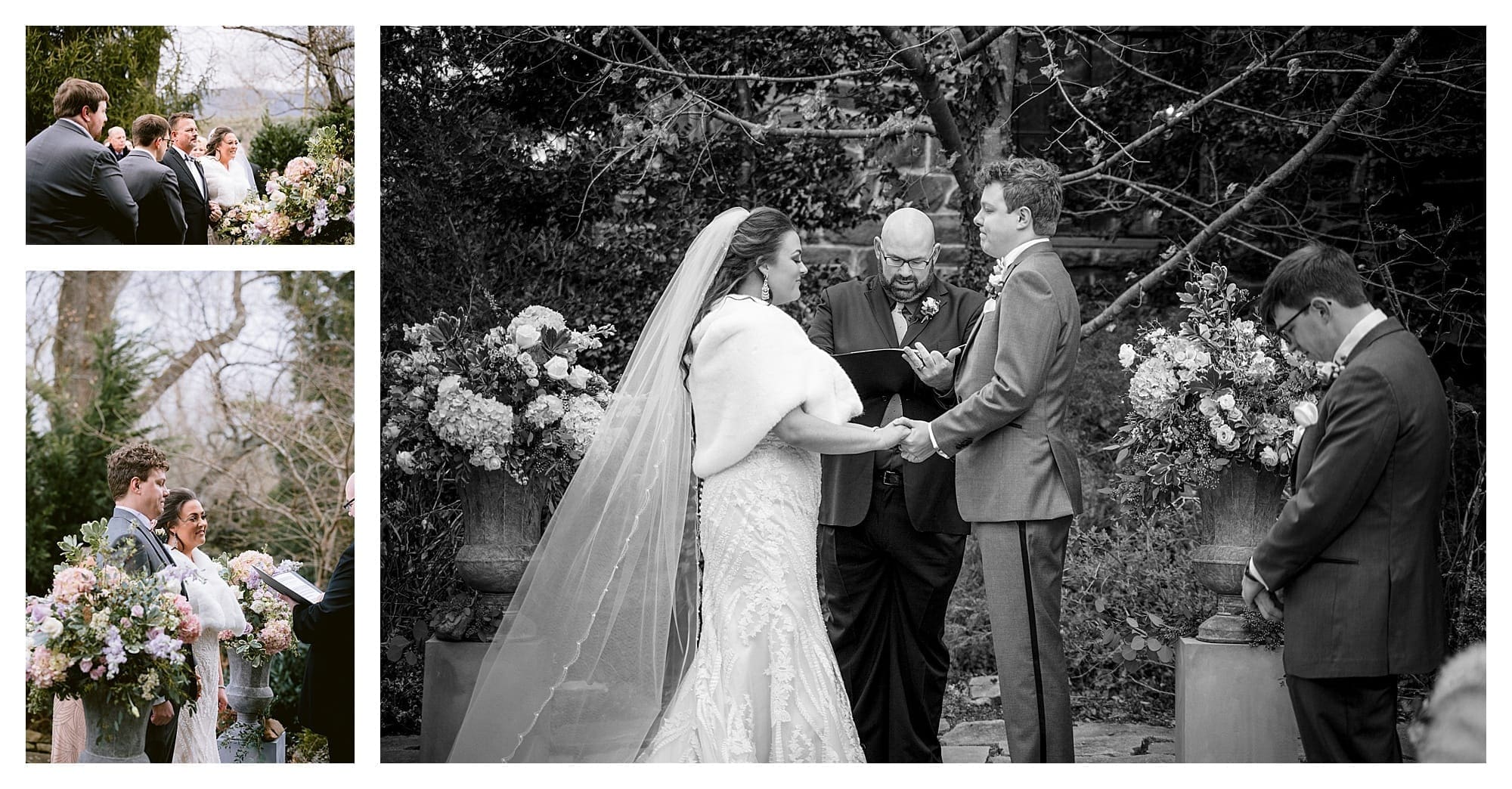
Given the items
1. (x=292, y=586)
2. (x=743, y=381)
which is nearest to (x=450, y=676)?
(x=292, y=586)

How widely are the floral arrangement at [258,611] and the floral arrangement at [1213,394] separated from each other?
105 inches

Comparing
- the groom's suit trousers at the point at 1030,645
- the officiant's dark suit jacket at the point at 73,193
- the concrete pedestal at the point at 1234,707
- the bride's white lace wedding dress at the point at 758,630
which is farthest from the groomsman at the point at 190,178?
the concrete pedestal at the point at 1234,707

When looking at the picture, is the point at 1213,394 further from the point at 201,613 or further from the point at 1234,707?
the point at 201,613

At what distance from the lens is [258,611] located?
13.3 ft

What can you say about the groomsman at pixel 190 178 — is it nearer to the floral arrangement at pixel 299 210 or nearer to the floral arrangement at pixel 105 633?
the floral arrangement at pixel 299 210

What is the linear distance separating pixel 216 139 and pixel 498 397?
3.67 ft

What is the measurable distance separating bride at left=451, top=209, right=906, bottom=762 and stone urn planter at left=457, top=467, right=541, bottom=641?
0.36m

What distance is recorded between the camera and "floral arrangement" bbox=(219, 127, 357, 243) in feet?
12.8

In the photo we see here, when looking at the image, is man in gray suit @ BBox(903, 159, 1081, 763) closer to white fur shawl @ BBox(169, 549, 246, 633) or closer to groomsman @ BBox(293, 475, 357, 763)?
groomsman @ BBox(293, 475, 357, 763)

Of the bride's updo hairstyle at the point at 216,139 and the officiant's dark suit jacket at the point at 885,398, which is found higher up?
the bride's updo hairstyle at the point at 216,139

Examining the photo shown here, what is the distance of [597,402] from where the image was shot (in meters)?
4.20

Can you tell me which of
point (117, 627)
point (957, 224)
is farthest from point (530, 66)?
point (117, 627)

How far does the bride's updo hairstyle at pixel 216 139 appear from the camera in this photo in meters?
3.95

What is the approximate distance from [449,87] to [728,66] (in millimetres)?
1102
